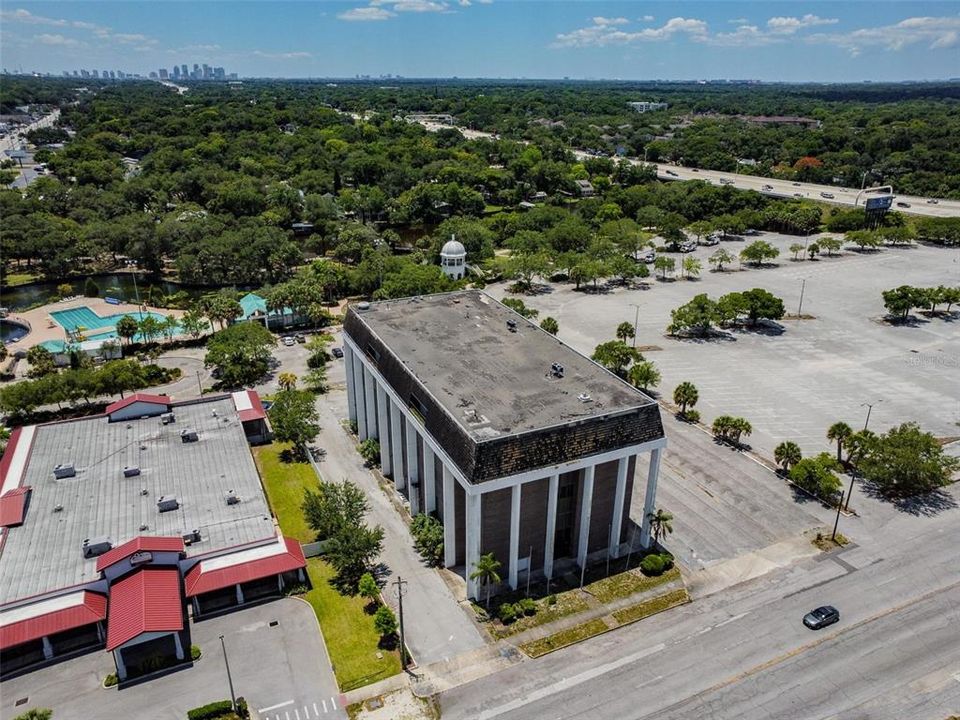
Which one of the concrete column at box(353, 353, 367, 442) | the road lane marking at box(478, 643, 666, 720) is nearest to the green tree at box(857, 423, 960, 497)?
the road lane marking at box(478, 643, 666, 720)

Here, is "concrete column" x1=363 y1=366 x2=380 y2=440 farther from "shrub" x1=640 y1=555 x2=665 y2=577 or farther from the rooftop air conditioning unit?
"shrub" x1=640 y1=555 x2=665 y2=577

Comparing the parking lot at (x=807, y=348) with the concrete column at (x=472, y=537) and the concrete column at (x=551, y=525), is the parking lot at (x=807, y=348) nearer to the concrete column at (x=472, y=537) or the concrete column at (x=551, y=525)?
the concrete column at (x=551, y=525)

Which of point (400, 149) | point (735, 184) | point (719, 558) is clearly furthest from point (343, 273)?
point (735, 184)

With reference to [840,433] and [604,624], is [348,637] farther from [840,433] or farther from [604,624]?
[840,433]

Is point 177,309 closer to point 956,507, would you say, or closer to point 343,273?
point 343,273

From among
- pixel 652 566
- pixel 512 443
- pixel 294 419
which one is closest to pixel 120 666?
pixel 294 419

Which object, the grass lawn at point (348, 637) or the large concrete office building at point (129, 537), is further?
the large concrete office building at point (129, 537)

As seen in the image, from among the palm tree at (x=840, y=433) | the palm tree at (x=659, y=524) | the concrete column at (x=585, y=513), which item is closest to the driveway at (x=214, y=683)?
the concrete column at (x=585, y=513)
